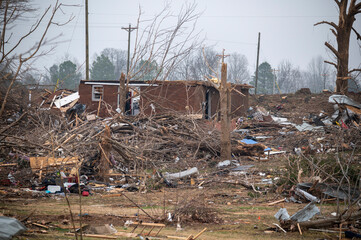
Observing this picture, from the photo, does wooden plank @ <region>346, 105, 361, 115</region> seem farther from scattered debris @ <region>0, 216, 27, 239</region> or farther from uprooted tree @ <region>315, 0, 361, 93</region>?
scattered debris @ <region>0, 216, 27, 239</region>

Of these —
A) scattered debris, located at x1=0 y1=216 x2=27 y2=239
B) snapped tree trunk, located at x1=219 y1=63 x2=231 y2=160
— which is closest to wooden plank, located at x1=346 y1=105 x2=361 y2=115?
snapped tree trunk, located at x1=219 y1=63 x2=231 y2=160

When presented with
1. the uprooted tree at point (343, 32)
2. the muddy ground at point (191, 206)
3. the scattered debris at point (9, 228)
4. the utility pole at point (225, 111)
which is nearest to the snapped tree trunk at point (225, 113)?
the utility pole at point (225, 111)

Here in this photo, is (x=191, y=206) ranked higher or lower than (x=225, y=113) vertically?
lower

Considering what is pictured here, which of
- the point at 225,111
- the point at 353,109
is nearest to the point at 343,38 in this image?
the point at 353,109

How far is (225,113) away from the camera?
12.9m

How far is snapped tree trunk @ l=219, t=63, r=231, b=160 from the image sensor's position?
12.6 metres

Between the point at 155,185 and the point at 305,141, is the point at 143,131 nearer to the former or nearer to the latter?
the point at 155,185

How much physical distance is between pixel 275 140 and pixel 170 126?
5.50 m

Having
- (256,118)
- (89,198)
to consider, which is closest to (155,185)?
(89,198)

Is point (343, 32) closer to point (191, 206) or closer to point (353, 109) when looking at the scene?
point (353, 109)

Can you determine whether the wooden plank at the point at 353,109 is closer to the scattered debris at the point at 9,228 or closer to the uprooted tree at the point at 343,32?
the uprooted tree at the point at 343,32

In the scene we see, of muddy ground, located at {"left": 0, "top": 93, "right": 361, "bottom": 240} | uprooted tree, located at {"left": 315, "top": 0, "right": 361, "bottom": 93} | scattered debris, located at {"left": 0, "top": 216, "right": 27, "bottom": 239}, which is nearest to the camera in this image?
scattered debris, located at {"left": 0, "top": 216, "right": 27, "bottom": 239}

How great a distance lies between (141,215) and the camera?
6.34 m

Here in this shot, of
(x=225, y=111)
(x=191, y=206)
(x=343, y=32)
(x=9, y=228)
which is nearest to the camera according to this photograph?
(x=9, y=228)
